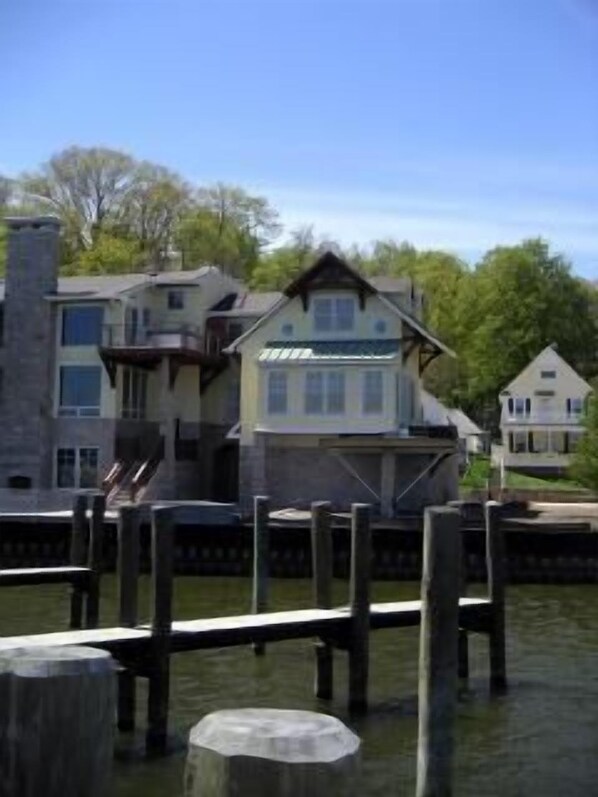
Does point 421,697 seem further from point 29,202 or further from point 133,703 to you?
point 29,202

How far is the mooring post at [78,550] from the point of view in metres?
21.3

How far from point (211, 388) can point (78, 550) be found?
30152mm

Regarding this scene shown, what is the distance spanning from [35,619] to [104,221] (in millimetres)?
54428

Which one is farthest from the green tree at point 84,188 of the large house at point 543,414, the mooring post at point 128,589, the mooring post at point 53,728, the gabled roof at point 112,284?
the mooring post at point 53,728

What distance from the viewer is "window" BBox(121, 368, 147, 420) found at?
50219mm

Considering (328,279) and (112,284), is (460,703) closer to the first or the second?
(328,279)

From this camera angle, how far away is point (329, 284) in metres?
46.2

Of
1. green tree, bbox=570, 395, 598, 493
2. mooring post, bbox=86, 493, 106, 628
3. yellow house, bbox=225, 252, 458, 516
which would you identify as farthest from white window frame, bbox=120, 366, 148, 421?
mooring post, bbox=86, 493, 106, 628

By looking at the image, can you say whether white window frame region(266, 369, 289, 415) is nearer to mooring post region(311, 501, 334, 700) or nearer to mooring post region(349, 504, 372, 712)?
mooring post region(311, 501, 334, 700)

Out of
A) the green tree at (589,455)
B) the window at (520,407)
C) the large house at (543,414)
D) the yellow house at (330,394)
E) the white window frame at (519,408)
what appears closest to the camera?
the yellow house at (330,394)

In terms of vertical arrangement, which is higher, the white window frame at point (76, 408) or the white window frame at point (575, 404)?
the white window frame at point (575, 404)

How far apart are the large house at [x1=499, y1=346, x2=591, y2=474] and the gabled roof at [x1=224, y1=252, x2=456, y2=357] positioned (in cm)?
3281

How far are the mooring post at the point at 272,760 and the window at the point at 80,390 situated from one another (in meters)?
46.1

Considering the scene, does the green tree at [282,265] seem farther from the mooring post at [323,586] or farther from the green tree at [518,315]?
the mooring post at [323,586]
